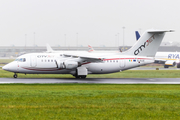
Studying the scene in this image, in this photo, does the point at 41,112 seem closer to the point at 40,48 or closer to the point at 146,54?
the point at 146,54

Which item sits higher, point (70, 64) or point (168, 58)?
point (168, 58)

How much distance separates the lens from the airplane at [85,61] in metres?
36.9

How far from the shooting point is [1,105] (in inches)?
605

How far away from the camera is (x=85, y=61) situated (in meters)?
37.9

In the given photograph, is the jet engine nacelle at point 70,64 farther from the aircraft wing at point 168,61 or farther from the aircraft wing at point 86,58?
the aircraft wing at point 168,61

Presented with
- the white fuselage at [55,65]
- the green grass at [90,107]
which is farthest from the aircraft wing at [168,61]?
the green grass at [90,107]

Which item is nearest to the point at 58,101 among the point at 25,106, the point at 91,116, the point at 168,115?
the point at 25,106

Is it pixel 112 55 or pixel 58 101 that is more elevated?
pixel 112 55

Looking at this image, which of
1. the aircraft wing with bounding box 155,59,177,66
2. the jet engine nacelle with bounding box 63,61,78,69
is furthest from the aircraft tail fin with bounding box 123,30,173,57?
the aircraft wing with bounding box 155,59,177,66

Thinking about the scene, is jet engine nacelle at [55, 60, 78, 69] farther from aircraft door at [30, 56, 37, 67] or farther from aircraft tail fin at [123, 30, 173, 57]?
aircraft tail fin at [123, 30, 173, 57]

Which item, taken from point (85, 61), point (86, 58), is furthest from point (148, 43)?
point (85, 61)

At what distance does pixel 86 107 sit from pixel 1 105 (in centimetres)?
460

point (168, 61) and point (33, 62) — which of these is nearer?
point (33, 62)

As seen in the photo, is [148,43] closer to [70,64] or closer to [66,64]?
[70,64]
